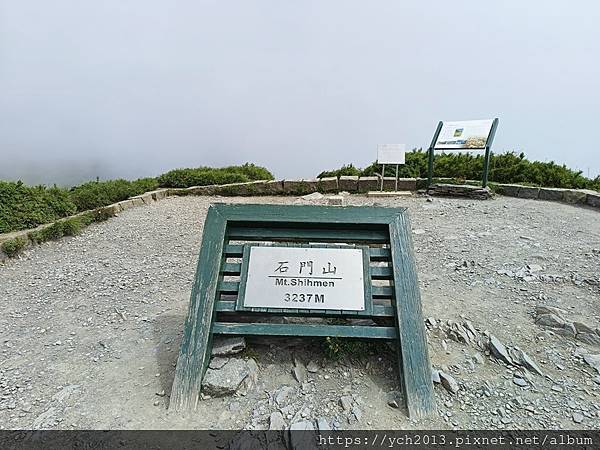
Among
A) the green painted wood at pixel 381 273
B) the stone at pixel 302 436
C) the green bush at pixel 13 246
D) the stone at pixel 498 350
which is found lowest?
the stone at pixel 302 436

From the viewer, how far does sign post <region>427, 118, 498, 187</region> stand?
805 cm

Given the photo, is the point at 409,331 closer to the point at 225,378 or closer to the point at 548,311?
the point at 225,378

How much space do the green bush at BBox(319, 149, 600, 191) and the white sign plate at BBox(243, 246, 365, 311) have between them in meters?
7.27

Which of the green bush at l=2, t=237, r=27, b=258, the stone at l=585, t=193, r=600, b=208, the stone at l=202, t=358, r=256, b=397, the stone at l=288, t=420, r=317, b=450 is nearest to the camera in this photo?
the stone at l=288, t=420, r=317, b=450

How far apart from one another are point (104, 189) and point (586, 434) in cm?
737

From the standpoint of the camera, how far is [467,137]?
8.29 meters

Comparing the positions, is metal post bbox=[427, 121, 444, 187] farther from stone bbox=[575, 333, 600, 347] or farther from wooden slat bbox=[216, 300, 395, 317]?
wooden slat bbox=[216, 300, 395, 317]

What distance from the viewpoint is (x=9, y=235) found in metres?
4.97

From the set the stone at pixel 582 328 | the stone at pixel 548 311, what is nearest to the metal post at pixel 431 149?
the stone at pixel 548 311

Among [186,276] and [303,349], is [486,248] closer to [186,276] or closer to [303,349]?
[303,349]

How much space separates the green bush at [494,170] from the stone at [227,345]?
25.0 ft

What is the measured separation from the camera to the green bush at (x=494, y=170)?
335 inches

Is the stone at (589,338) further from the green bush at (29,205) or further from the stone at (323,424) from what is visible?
the green bush at (29,205)

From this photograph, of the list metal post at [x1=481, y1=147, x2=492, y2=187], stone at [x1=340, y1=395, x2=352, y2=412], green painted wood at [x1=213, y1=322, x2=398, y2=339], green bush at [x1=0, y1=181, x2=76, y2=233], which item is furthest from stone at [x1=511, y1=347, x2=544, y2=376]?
metal post at [x1=481, y1=147, x2=492, y2=187]
